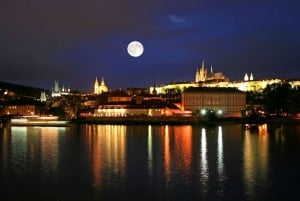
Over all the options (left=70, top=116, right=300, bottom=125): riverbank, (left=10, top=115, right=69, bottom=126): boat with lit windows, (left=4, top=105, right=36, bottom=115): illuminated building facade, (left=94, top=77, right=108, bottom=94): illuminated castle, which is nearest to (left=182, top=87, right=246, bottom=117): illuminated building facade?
(left=70, top=116, right=300, bottom=125): riverbank

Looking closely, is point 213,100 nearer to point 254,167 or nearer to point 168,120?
point 168,120

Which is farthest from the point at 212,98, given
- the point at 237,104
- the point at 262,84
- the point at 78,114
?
the point at 262,84

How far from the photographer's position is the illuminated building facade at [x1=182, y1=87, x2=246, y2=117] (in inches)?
2921

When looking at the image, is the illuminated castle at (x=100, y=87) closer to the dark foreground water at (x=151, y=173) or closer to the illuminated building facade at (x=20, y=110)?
the illuminated building facade at (x=20, y=110)

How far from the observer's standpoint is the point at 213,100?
2953 inches

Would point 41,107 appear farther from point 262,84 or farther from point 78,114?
point 262,84

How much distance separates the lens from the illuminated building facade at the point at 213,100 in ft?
243

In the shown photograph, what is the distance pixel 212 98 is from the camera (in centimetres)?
7512

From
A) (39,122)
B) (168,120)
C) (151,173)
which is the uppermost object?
(168,120)

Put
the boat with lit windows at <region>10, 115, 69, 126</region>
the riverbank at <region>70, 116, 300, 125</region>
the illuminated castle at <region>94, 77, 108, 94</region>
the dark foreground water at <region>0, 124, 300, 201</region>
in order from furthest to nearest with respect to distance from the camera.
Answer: the illuminated castle at <region>94, 77, 108, 94</region>
the boat with lit windows at <region>10, 115, 69, 126</region>
the riverbank at <region>70, 116, 300, 125</region>
the dark foreground water at <region>0, 124, 300, 201</region>

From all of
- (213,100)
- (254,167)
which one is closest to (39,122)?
(213,100)

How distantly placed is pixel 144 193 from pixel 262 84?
302 feet

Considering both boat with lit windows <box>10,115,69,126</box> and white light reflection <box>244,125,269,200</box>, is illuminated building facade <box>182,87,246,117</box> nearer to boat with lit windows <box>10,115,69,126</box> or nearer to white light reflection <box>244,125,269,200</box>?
boat with lit windows <box>10,115,69,126</box>

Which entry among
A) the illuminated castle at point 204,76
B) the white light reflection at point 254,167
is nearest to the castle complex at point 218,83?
the illuminated castle at point 204,76
